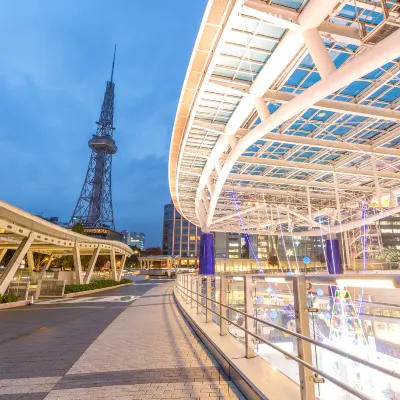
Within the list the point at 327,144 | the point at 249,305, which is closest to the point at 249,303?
the point at 249,305

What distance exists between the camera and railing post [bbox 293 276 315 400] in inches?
99.7

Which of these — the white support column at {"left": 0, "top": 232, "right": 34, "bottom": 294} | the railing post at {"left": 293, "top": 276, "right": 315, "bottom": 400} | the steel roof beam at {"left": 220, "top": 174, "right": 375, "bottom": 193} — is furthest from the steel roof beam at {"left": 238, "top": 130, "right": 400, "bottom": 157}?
the white support column at {"left": 0, "top": 232, "right": 34, "bottom": 294}

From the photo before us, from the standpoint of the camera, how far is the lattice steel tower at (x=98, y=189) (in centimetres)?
9844

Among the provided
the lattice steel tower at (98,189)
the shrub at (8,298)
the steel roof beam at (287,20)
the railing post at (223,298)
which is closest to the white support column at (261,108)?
the steel roof beam at (287,20)

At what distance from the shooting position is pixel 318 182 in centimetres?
2612

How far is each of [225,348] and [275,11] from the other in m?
8.91

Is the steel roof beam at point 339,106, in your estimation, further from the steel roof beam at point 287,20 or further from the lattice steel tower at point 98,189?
the lattice steel tower at point 98,189

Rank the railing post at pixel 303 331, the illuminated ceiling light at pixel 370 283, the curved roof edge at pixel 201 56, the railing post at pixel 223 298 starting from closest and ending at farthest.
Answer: the illuminated ceiling light at pixel 370 283 < the railing post at pixel 303 331 < the railing post at pixel 223 298 < the curved roof edge at pixel 201 56

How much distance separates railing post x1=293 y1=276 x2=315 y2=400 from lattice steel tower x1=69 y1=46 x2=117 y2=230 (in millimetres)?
100182

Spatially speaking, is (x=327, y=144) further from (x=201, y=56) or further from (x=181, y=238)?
(x=181, y=238)

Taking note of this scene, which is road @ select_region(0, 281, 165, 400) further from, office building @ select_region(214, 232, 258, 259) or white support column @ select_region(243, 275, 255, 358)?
office building @ select_region(214, 232, 258, 259)

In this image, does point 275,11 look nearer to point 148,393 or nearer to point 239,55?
point 239,55

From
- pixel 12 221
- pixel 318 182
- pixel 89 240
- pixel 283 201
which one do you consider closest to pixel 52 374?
pixel 12 221

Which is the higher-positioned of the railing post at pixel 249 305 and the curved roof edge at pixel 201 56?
the curved roof edge at pixel 201 56
